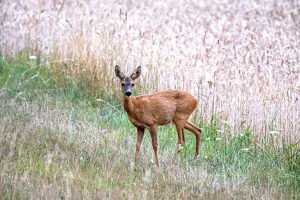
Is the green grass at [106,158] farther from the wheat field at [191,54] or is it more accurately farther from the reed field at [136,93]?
the wheat field at [191,54]

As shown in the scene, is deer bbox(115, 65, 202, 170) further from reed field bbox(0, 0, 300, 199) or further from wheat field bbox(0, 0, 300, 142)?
wheat field bbox(0, 0, 300, 142)

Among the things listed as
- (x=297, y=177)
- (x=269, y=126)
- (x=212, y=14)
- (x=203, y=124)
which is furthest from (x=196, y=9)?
(x=297, y=177)

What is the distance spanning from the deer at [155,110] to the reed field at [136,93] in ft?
1.10

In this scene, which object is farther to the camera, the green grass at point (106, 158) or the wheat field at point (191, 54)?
the wheat field at point (191, 54)

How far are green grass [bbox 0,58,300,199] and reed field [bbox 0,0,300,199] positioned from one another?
0.06 ft

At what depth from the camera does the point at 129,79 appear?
6.38 m

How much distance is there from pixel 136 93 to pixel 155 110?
8.02 feet

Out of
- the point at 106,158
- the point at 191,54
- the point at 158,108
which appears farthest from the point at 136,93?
the point at 106,158

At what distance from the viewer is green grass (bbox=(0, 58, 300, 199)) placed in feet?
18.7

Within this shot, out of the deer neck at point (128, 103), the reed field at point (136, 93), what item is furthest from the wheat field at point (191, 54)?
the deer neck at point (128, 103)

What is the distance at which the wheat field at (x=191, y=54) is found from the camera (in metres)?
7.95

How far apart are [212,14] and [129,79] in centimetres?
920

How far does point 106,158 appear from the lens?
6766mm

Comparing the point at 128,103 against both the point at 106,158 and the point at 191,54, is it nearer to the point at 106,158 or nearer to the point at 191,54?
the point at 106,158
